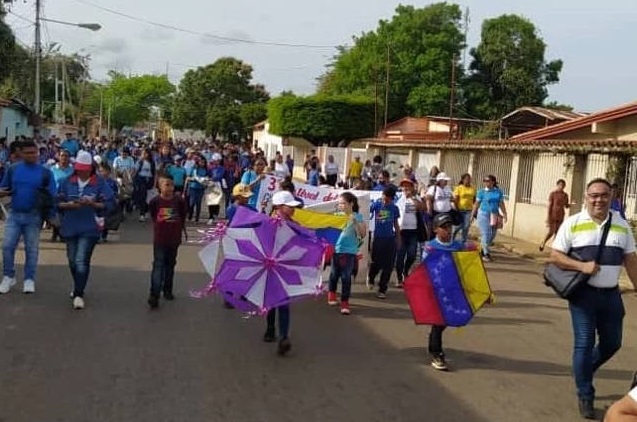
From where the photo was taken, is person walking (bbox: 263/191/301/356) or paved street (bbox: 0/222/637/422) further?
person walking (bbox: 263/191/301/356)

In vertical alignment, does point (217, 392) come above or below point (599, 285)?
below

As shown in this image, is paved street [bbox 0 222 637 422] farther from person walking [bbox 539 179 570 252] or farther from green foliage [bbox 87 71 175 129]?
green foliage [bbox 87 71 175 129]

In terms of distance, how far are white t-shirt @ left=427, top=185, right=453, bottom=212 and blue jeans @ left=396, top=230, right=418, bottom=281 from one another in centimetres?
234

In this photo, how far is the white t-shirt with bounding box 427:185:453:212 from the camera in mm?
14086

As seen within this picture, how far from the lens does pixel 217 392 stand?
5945 mm

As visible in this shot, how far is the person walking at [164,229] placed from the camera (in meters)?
9.08

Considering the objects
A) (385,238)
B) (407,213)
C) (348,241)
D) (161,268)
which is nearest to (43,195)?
(161,268)

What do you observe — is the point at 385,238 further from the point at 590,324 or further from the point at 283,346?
the point at 590,324

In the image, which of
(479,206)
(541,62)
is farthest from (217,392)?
(541,62)

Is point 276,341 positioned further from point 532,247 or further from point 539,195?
point 539,195

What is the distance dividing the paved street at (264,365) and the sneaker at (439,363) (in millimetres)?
93

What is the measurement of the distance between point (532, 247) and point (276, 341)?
11733 millimetres

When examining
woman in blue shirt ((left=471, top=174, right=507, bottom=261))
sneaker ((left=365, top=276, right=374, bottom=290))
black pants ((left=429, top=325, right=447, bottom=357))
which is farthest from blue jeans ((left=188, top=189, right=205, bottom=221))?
black pants ((left=429, top=325, right=447, bottom=357))

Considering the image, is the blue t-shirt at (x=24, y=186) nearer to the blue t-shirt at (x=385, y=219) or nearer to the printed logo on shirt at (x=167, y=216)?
the printed logo on shirt at (x=167, y=216)
